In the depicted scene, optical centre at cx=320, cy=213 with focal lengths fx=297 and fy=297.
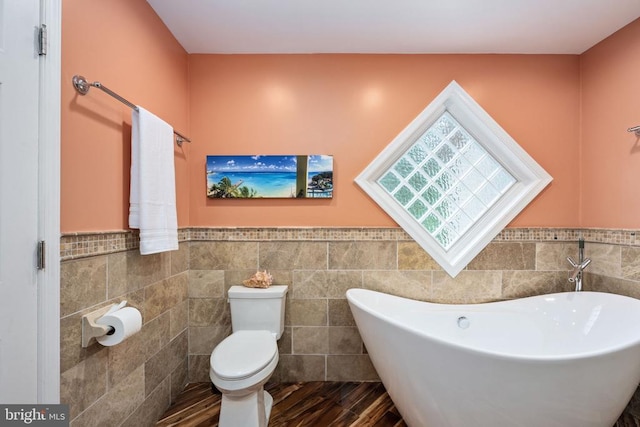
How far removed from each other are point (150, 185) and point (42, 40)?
683mm

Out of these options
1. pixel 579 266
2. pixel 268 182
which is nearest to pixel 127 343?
pixel 268 182

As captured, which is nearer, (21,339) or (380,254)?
(21,339)

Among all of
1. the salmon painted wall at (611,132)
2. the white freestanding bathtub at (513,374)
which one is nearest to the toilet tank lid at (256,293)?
the white freestanding bathtub at (513,374)

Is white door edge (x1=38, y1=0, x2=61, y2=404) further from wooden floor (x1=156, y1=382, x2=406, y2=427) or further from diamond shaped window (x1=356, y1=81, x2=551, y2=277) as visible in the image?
diamond shaped window (x1=356, y1=81, x2=551, y2=277)

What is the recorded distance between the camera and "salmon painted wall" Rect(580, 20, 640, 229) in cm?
186

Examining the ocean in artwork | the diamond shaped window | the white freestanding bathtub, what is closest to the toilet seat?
Answer: the white freestanding bathtub

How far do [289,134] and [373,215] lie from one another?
87 cm

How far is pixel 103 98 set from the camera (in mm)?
1378

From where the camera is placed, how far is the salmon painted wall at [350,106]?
2203 mm

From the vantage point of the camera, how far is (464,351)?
124cm

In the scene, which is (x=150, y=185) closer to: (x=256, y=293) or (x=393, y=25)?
(x=256, y=293)

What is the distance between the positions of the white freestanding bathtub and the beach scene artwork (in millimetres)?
877

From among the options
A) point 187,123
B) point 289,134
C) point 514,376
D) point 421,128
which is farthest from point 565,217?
point 187,123

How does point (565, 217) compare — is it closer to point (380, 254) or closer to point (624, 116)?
point (624, 116)
